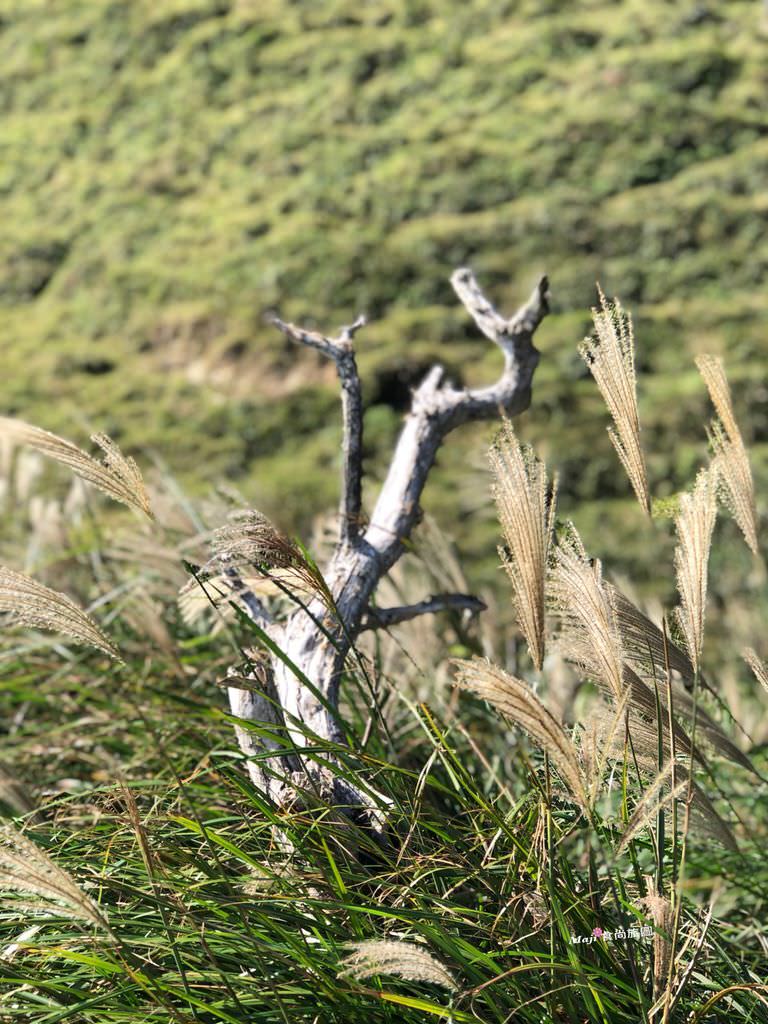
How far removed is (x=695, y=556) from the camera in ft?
4.23

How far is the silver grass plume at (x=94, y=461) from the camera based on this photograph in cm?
127

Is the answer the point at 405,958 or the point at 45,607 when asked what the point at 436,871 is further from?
the point at 45,607

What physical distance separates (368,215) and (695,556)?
287 inches

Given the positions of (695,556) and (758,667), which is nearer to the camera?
(695,556)

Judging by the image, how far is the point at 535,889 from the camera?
4.87ft

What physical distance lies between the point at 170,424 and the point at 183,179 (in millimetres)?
3012

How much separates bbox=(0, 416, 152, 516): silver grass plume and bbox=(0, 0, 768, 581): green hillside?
4.26 metres

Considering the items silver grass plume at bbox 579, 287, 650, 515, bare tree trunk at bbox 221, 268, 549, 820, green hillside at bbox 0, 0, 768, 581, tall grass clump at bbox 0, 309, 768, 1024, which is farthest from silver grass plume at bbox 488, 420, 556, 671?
green hillside at bbox 0, 0, 768, 581

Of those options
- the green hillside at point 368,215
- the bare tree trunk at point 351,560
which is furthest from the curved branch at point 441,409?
the green hillside at point 368,215

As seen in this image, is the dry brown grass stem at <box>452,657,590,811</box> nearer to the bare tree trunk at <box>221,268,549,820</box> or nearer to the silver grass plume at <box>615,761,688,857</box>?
the silver grass plume at <box>615,761,688,857</box>

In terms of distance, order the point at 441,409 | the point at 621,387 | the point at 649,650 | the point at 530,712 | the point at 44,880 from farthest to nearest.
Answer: the point at 441,409 < the point at 649,650 < the point at 621,387 < the point at 530,712 < the point at 44,880

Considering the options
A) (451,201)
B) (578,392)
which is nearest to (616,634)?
(578,392)

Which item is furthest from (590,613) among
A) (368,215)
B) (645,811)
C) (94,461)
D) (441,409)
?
(368,215)

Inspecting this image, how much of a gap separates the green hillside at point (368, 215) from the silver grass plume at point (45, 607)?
4.29m
